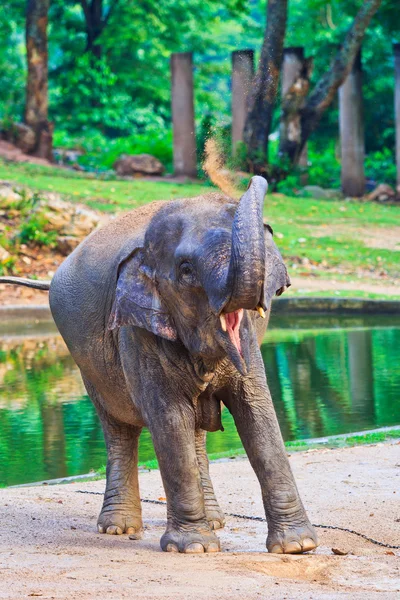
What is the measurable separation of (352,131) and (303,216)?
4.77 m

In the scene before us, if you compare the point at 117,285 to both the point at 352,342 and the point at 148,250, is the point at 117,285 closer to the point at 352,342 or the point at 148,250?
the point at 148,250

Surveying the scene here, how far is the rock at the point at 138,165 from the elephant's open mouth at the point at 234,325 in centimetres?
2318

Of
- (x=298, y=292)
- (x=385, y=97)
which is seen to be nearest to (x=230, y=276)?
(x=298, y=292)

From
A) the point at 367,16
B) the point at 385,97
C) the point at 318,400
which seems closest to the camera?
the point at 318,400

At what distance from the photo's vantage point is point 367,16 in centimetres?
2464

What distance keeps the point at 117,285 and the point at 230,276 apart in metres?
1.09

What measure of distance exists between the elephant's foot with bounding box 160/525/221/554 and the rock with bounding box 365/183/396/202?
71.1 feet

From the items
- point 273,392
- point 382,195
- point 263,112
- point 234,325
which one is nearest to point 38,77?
point 263,112

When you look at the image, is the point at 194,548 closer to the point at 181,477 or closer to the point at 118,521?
the point at 181,477

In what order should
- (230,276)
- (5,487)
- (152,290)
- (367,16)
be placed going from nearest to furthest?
(230,276)
(152,290)
(5,487)
(367,16)

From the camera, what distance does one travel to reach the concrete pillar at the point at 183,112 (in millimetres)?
27375

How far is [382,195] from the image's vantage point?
26875 millimetres

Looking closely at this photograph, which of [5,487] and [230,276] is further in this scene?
[5,487]

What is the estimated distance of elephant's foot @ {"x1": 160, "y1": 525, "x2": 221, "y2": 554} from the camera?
5566 millimetres
